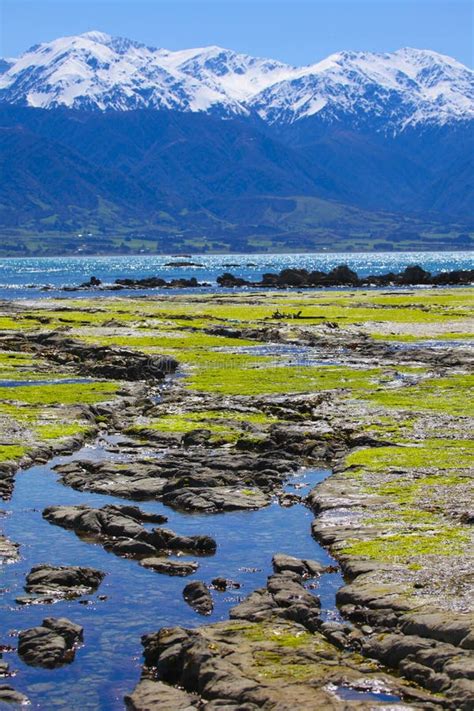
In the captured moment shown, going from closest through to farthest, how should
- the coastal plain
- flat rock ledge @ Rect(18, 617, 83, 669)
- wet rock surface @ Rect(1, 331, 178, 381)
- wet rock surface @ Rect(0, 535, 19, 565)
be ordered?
the coastal plain < flat rock ledge @ Rect(18, 617, 83, 669) < wet rock surface @ Rect(0, 535, 19, 565) < wet rock surface @ Rect(1, 331, 178, 381)

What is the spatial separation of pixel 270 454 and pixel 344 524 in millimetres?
12904

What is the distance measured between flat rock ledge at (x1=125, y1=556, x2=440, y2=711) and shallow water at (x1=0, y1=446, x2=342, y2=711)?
983 millimetres

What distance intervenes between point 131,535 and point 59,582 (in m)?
5.19

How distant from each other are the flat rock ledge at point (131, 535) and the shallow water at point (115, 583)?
0.44m

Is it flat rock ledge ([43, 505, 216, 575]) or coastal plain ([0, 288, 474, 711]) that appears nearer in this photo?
coastal plain ([0, 288, 474, 711])

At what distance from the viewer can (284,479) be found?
4425 centimetres

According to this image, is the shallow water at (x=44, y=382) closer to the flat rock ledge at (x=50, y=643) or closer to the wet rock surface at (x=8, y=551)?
the wet rock surface at (x=8, y=551)

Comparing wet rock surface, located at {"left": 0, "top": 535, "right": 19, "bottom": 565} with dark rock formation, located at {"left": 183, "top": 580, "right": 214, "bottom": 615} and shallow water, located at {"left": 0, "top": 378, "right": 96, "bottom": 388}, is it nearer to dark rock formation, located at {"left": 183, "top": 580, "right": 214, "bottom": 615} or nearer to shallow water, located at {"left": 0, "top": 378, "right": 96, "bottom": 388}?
dark rock formation, located at {"left": 183, "top": 580, "right": 214, "bottom": 615}

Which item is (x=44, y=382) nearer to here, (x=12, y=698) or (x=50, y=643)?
(x=50, y=643)

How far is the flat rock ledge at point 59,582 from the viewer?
1133 inches

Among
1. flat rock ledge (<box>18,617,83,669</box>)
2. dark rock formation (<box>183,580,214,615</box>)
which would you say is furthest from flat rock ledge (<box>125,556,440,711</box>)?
flat rock ledge (<box>18,617,83,669</box>)

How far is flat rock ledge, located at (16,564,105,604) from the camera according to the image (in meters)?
28.8

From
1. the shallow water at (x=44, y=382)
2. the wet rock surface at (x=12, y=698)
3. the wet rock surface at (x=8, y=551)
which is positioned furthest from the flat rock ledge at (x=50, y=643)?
the shallow water at (x=44, y=382)

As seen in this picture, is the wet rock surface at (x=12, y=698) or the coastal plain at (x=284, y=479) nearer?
the wet rock surface at (x=12, y=698)
